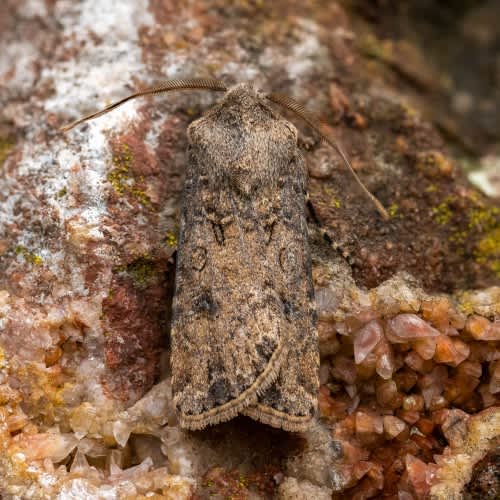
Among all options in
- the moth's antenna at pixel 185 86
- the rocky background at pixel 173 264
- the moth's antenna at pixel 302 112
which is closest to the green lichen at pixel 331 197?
the rocky background at pixel 173 264

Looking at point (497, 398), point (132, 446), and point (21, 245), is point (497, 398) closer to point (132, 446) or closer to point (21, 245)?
point (132, 446)

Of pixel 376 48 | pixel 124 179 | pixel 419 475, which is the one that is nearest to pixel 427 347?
pixel 419 475

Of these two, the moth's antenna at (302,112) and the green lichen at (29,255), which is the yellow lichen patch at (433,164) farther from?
the green lichen at (29,255)

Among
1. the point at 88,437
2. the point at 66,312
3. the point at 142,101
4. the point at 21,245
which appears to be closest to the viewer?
the point at 88,437

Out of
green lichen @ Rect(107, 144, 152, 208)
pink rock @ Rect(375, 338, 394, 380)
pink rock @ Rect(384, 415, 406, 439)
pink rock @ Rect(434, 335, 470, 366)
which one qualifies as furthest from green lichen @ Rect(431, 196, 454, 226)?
green lichen @ Rect(107, 144, 152, 208)

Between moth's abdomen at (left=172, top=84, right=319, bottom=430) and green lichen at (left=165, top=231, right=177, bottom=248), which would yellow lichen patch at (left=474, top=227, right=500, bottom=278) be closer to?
moth's abdomen at (left=172, top=84, right=319, bottom=430)

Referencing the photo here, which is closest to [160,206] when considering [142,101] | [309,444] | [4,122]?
[142,101]
